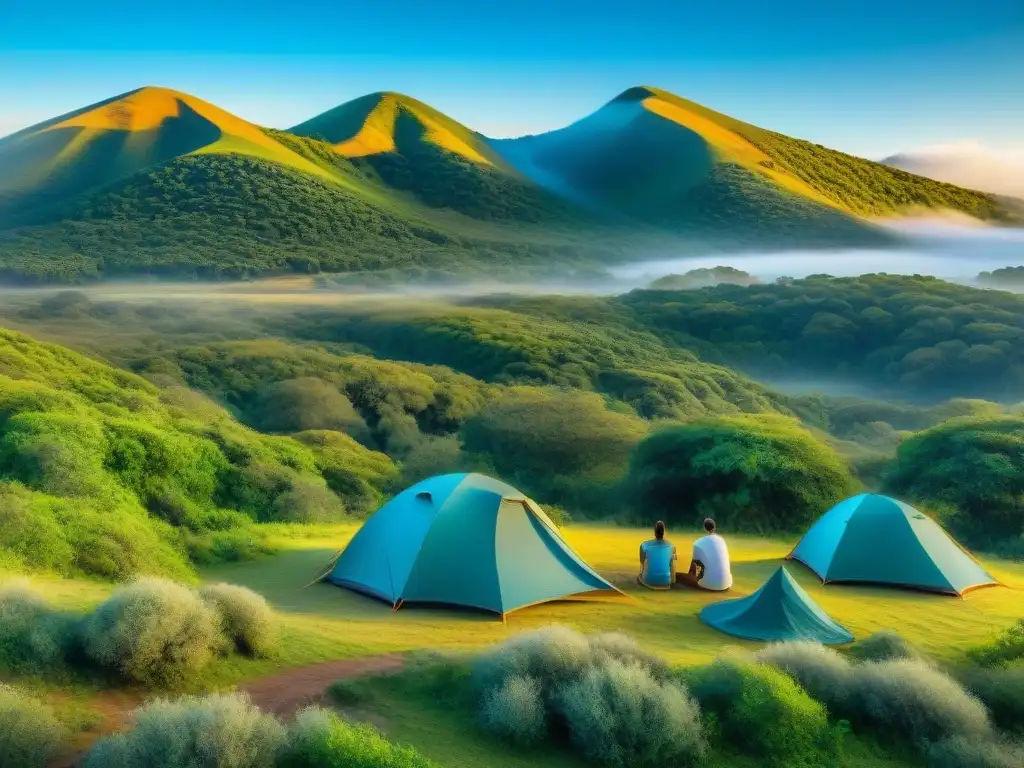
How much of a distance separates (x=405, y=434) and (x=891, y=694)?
37.5 meters

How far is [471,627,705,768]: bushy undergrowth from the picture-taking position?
31.9 ft

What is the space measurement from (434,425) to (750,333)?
193ft

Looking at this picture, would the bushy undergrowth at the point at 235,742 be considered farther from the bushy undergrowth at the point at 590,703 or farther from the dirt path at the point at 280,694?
the bushy undergrowth at the point at 590,703

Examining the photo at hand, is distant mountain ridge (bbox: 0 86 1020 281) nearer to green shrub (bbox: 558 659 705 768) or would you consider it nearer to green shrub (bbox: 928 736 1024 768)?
green shrub (bbox: 558 659 705 768)

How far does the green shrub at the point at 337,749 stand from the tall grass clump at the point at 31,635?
2.77 metres

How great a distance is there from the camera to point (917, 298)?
10288 cm

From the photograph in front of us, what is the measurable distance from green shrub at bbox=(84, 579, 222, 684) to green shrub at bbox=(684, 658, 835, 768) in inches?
209

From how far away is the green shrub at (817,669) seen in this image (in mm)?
11094

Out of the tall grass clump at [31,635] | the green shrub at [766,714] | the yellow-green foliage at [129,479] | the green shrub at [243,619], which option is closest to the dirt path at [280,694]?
the green shrub at [243,619]

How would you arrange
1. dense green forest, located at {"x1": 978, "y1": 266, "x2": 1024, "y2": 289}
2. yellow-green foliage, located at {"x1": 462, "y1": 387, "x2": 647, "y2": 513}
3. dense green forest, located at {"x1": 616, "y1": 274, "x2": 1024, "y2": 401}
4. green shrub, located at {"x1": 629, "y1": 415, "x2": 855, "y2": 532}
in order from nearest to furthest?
green shrub, located at {"x1": 629, "y1": 415, "x2": 855, "y2": 532}, yellow-green foliage, located at {"x1": 462, "y1": 387, "x2": 647, "y2": 513}, dense green forest, located at {"x1": 616, "y1": 274, "x2": 1024, "y2": 401}, dense green forest, located at {"x1": 978, "y1": 266, "x2": 1024, "y2": 289}

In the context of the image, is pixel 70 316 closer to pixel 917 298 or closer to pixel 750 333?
pixel 750 333

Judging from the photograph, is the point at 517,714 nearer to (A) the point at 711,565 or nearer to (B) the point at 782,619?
(B) the point at 782,619

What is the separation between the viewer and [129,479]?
20.7 m

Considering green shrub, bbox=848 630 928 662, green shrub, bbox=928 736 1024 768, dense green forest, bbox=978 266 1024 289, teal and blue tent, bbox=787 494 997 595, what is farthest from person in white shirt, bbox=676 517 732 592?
dense green forest, bbox=978 266 1024 289
